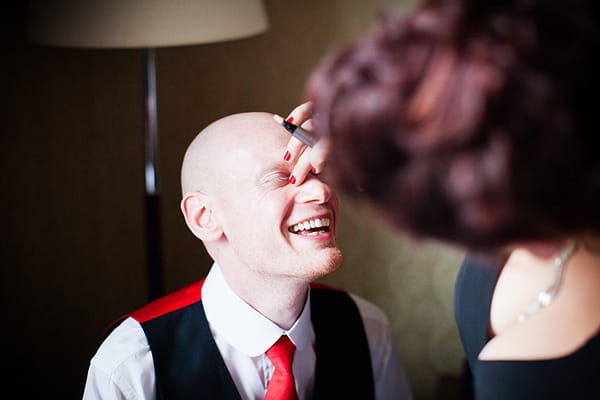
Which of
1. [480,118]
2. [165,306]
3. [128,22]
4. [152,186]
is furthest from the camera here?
[152,186]

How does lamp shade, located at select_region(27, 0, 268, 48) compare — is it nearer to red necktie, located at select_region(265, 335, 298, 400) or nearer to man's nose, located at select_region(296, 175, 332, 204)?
man's nose, located at select_region(296, 175, 332, 204)

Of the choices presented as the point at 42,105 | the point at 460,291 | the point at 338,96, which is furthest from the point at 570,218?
the point at 42,105

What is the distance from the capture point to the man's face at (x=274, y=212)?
1370mm

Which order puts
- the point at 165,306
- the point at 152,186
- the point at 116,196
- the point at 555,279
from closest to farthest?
the point at 555,279, the point at 165,306, the point at 152,186, the point at 116,196

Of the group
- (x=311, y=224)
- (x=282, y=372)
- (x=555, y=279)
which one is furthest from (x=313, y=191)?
(x=555, y=279)

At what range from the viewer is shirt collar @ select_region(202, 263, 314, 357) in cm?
146

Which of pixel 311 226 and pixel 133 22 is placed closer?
pixel 311 226

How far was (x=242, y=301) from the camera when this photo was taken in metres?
1.47

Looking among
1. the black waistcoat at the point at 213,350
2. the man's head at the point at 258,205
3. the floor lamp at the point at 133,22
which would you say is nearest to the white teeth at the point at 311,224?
the man's head at the point at 258,205

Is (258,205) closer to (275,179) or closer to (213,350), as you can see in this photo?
(275,179)

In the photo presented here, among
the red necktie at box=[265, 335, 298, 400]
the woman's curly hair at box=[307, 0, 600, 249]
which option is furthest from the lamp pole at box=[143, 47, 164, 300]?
the woman's curly hair at box=[307, 0, 600, 249]

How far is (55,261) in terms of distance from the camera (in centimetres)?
219

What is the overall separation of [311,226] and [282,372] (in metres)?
0.29

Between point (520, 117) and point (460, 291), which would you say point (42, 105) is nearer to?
point (460, 291)
